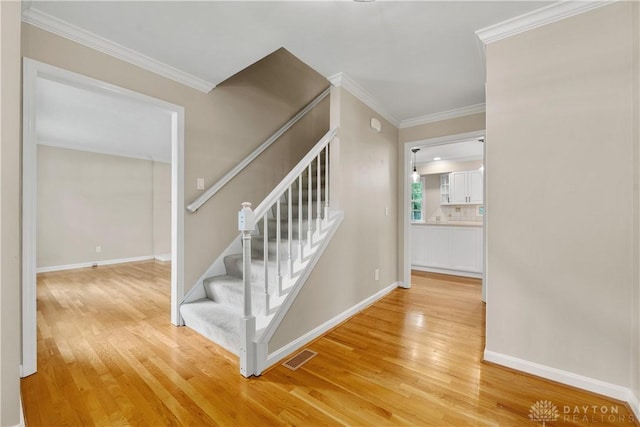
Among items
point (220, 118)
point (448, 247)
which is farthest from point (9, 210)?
point (448, 247)

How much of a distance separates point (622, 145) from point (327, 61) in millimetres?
2087

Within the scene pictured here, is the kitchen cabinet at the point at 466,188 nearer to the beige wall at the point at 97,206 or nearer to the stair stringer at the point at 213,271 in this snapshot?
the stair stringer at the point at 213,271

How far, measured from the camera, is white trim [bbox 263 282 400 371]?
1879mm

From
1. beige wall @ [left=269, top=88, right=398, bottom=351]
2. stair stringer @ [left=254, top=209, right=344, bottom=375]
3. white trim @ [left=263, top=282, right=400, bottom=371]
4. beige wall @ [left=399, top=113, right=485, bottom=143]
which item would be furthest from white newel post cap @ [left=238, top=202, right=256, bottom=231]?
beige wall @ [left=399, top=113, right=485, bottom=143]

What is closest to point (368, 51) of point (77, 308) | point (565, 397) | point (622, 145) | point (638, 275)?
point (622, 145)

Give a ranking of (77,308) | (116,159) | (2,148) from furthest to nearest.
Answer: (116,159)
(77,308)
(2,148)

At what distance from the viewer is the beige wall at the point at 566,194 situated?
150 cm

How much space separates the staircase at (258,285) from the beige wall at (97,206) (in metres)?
4.32

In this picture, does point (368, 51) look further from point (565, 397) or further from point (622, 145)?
point (565, 397)

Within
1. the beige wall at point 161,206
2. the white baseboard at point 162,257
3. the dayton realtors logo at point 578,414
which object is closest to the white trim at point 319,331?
the dayton realtors logo at point 578,414

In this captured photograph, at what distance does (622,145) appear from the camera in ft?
4.90

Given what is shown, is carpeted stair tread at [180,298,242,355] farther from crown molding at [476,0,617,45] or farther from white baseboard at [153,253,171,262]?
white baseboard at [153,253,171,262]

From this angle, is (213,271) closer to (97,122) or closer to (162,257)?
(97,122)

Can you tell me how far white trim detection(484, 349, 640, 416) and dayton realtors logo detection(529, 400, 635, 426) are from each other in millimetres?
83
